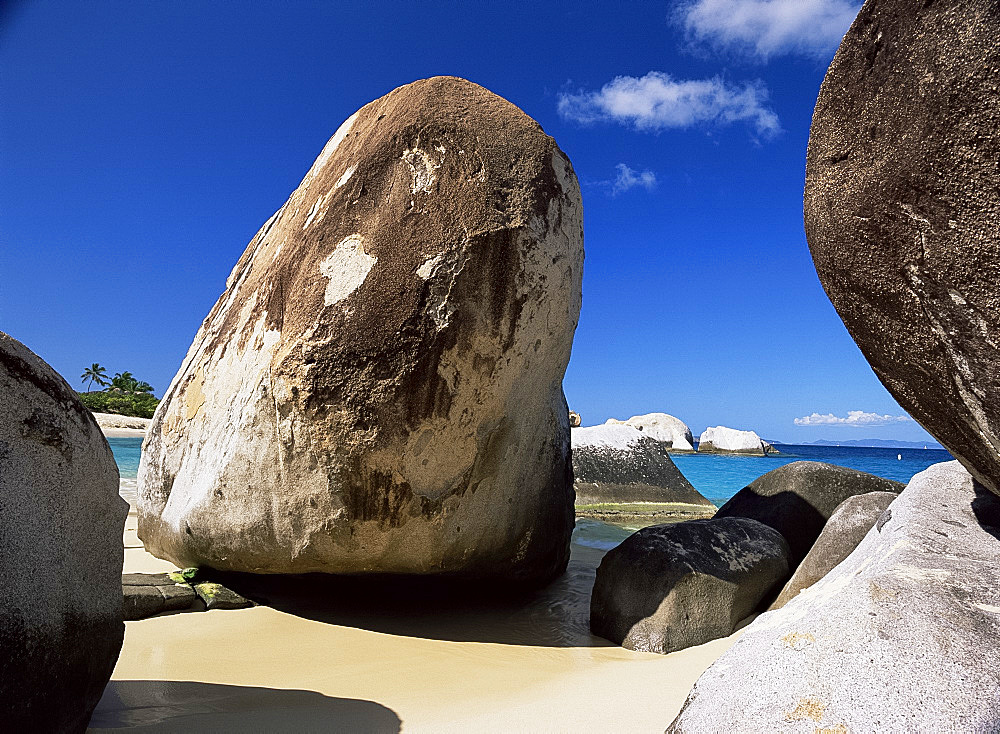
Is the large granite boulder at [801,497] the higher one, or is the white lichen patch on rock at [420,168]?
the white lichen patch on rock at [420,168]

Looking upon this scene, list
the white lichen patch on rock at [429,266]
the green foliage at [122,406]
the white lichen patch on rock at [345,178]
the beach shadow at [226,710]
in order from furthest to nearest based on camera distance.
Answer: the green foliage at [122,406] < the white lichen patch on rock at [345,178] < the white lichen patch on rock at [429,266] < the beach shadow at [226,710]

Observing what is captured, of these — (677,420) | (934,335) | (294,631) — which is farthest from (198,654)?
(677,420)

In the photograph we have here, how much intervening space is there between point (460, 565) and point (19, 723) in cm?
228

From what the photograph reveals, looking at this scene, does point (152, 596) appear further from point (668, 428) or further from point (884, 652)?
point (668, 428)

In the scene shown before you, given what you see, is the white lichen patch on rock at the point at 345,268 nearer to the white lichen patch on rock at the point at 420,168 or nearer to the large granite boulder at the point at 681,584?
the white lichen patch on rock at the point at 420,168

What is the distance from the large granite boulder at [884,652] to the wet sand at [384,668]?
59cm

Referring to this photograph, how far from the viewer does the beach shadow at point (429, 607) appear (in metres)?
3.62

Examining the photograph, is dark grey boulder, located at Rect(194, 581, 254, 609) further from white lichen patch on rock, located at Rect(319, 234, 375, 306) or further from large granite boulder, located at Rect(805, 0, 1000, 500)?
large granite boulder, located at Rect(805, 0, 1000, 500)

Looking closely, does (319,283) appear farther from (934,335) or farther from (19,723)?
(934,335)

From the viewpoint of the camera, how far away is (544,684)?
2.83 m

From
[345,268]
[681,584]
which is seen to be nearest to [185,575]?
[345,268]

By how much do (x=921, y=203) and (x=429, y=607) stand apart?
128 inches

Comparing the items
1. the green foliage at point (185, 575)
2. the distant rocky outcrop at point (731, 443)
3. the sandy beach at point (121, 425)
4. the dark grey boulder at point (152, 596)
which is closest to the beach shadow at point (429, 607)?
the green foliage at point (185, 575)

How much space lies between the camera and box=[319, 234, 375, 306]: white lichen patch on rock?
10.5 feet
